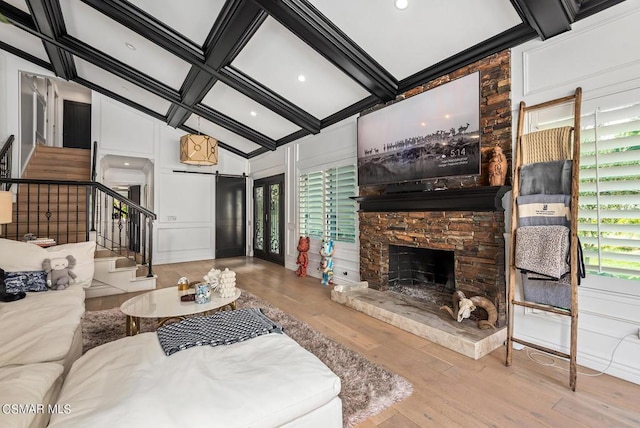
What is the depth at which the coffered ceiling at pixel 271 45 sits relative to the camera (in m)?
2.67

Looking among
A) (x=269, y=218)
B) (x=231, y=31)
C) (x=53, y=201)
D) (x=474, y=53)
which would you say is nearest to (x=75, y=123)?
(x=53, y=201)

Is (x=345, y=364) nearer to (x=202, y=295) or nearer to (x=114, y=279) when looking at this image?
(x=202, y=295)

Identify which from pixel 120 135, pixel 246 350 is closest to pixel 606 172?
pixel 246 350

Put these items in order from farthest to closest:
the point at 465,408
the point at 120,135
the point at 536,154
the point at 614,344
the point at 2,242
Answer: the point at 120,135 → the point at 2,242 → the point at 536,154 → the point at 614,344 → the point at 465,408

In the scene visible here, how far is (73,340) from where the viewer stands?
1.86 meters

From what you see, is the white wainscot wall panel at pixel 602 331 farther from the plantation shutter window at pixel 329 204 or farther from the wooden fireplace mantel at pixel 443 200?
the plantation shutter window at pixel 329 204

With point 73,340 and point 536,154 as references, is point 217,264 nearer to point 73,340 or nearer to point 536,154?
point 73,340

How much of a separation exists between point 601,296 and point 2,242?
5.29 m

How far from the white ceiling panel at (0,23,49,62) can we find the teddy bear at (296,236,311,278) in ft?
17.9

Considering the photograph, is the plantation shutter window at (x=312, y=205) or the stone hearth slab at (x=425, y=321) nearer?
the stone hearth slab at (x=425, y=321)

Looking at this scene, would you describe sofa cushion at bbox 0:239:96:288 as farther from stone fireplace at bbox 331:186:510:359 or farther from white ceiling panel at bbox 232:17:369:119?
white ceiling panel at bbox 232:17:369:119

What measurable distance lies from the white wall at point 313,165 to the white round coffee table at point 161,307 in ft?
7.07

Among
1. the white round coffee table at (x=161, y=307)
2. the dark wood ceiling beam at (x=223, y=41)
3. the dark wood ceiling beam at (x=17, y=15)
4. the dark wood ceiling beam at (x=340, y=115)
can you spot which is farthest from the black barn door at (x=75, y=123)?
the white round coffee table at (x=161, y=307)

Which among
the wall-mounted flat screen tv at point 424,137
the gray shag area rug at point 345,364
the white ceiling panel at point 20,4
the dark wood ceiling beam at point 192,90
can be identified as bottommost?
the gray shag area rug at point 345,364
